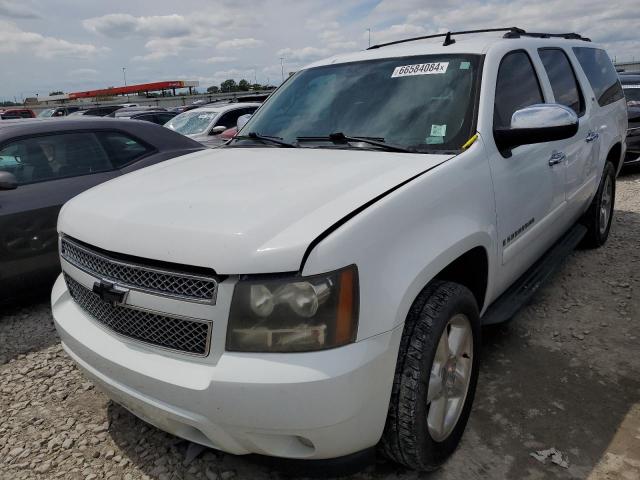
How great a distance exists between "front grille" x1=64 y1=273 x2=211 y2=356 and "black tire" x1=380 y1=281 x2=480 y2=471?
728 mm

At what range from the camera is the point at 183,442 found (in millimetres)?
2559

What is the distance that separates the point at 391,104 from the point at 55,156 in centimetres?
301

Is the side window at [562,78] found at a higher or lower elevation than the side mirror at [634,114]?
higher

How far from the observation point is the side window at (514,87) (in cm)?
287

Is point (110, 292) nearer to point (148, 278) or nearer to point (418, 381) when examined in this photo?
point (148, 278)

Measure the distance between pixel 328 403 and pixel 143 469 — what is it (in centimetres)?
120

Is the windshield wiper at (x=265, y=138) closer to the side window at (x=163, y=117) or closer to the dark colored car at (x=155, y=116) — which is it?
the dark colored car at (x=155, y=116)

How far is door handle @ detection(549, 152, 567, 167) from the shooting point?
3.26 m

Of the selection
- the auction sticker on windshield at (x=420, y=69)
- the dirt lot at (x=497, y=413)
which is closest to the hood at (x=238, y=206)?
the auction sticker on windshield at (x=420, y=69)

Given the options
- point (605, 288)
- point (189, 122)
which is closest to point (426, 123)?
point (605, 288)

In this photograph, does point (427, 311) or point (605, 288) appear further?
point (605, 288)

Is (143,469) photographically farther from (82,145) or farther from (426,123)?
(82,145)

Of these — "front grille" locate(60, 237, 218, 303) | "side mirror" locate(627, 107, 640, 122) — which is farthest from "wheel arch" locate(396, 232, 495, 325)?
"side mirror" locate(627, 107, 640, 122)

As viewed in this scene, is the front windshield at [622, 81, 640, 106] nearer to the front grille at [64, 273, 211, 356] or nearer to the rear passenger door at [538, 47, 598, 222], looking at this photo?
the rear passenger door at [538, 47, 598, 222]
